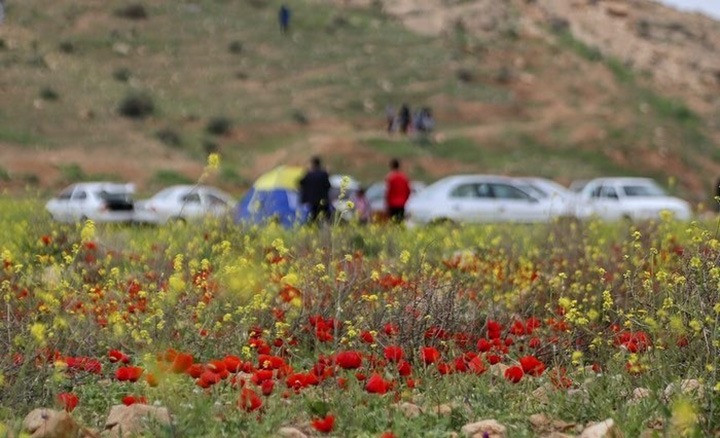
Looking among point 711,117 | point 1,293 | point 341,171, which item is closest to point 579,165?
point 341,171

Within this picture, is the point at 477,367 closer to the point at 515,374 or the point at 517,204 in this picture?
the point at 515,374

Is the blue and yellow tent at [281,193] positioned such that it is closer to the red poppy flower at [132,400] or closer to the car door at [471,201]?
the car door at [471,201]

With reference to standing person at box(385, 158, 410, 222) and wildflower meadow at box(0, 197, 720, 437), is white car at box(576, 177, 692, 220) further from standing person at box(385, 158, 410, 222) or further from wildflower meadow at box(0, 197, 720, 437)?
wildflower meadow at box(0, 197, 720, 437)

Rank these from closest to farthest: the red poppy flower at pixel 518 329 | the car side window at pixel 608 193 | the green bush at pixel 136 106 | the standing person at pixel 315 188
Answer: the red poppy flower at pixel 518 329 < the standing person at pixel 315 188 < the car side window at pixel 608 193 < the green bush at pixel 136 106

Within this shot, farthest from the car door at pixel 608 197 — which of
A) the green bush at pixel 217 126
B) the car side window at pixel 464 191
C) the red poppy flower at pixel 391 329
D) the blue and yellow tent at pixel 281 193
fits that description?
the green bush at pixel 217 126

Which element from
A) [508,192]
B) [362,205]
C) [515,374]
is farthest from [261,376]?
[508,192]

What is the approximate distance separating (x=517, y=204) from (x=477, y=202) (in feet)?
3.15

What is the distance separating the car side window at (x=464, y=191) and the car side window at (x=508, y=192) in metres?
0.50

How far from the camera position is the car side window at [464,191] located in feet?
76.9

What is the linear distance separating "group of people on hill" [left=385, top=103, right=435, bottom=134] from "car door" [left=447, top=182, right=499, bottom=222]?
23.9 meters

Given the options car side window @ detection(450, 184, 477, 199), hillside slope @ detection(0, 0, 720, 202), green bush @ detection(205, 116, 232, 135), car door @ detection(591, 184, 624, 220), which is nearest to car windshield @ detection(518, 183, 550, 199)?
car side window @ detection(450, 184, 477, 199)

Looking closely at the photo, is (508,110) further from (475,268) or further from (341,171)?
(475,268)

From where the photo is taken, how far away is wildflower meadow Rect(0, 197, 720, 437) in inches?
201

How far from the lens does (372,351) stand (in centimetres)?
650
